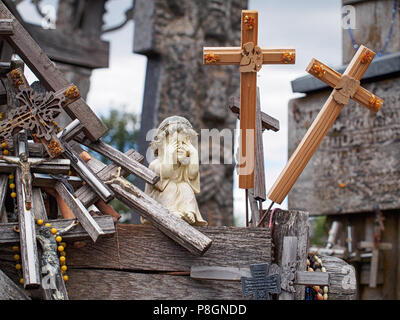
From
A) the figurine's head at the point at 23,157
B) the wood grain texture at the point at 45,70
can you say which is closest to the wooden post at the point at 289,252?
the wood grain texture at the point at 45,70

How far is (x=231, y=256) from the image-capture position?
4.17 meters

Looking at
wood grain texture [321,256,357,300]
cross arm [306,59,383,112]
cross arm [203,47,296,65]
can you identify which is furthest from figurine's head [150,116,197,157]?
wood grain texture [321,256,357,300]

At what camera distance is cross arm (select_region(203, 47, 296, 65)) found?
160 inches

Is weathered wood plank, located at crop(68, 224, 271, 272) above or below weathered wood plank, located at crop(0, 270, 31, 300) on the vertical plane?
above

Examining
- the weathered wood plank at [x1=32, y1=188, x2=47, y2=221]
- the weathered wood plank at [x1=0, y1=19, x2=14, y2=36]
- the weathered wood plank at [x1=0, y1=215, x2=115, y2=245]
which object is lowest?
the weathered wood plank at [x1=0, y1=215, x2=115, y2=245]

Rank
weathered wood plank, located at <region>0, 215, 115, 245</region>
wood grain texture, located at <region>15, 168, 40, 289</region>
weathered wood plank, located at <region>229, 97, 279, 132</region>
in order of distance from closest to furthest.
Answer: wood grain texture, located at <region>15, 168, 40, 289</region>, weathered wood plank, located at <region>0, 215, 115, 245</region>, weathered wood plank, located at <region>229, 97, 279, 132</region>

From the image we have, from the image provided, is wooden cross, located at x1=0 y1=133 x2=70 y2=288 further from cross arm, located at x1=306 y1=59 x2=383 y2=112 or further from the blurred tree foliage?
the blurred tree foliage

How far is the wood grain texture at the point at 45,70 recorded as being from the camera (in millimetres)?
4176

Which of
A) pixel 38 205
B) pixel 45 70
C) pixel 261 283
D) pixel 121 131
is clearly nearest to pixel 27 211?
pixel 38 205

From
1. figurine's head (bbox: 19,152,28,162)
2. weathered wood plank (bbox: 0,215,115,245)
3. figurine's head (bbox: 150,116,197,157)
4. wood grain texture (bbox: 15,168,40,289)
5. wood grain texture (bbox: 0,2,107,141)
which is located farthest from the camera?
figurine's head (bbox: 150,116,197,157)

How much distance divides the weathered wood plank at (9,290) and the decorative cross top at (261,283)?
109cm

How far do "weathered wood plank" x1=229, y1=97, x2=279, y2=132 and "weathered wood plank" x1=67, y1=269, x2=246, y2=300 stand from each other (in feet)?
3.34

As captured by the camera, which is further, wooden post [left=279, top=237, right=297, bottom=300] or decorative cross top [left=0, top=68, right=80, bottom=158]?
wooden post [left=279, top=237, right=297, bottom=300]

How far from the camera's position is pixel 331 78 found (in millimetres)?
4340
